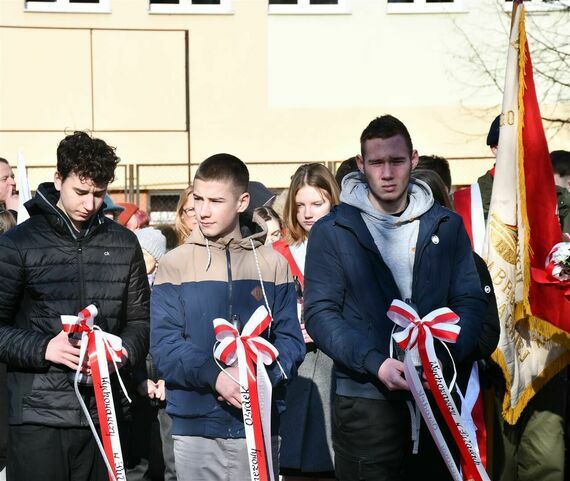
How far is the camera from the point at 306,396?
22.9 feet

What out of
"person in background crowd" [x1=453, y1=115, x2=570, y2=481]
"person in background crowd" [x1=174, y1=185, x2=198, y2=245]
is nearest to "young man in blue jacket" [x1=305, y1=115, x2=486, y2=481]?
"person in background crowd" [x1=453, y1=115, x2=570, y2=481]

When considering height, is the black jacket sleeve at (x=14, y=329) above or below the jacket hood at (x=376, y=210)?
below

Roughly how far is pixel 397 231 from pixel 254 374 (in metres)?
0.94

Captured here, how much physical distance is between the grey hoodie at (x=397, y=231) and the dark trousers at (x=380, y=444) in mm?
531

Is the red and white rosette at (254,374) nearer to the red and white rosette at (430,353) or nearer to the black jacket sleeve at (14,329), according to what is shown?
the red and white rosette at (430,353)

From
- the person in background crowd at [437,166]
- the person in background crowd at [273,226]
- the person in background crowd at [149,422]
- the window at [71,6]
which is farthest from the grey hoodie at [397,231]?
the window at [71,6]

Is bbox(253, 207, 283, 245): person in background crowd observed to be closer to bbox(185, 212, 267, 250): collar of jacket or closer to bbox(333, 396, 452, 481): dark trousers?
bbox(185, 212, 267, 250): collar of jacket

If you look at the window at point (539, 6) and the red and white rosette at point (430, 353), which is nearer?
the red and white rosette at point (430, 353)

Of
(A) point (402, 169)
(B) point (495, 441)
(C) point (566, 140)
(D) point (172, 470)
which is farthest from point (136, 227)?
(C) point (566, 140)

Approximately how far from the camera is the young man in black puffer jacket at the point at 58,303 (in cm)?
528

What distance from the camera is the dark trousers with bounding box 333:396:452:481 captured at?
4.90m

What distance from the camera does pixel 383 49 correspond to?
19.2m

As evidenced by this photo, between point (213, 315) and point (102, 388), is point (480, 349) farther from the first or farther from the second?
point (102, 388)

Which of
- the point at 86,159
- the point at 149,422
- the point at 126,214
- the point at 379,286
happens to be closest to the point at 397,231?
the point at 379,286
